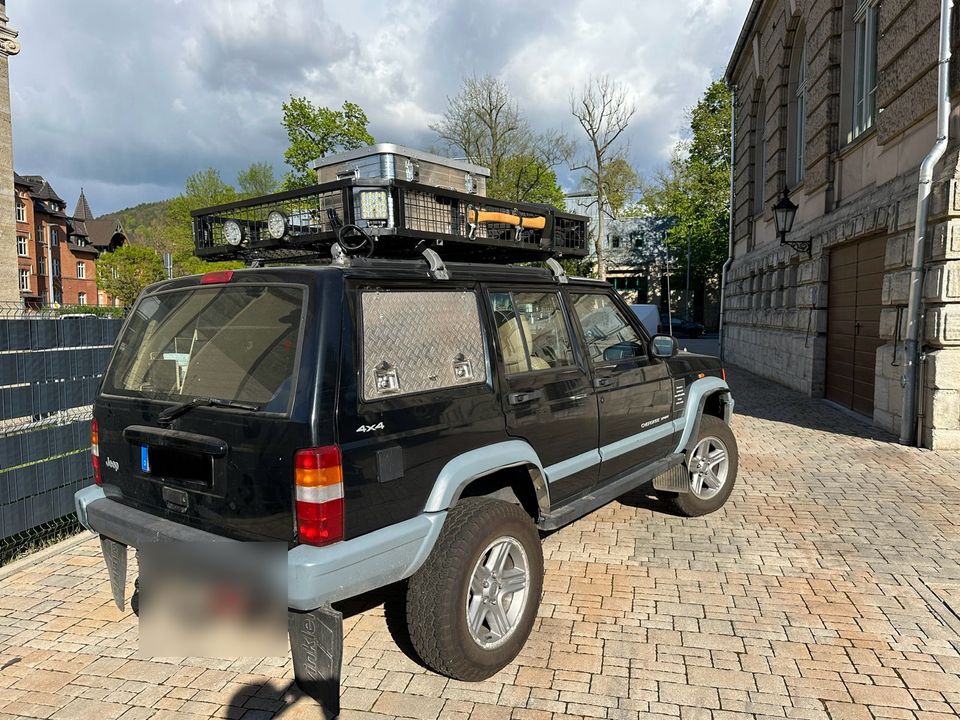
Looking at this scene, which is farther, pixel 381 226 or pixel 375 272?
pixel 381 226

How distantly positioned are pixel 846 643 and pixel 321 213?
367cm

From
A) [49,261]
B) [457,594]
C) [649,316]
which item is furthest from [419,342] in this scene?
[49,261]

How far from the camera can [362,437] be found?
2.55m

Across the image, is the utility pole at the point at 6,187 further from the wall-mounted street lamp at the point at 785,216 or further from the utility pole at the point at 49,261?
the utility pole at the point at 49,261

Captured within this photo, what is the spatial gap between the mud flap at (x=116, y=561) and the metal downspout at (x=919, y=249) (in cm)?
837

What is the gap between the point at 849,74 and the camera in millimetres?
11195

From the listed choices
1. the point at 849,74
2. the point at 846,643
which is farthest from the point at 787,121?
the point at 846,643

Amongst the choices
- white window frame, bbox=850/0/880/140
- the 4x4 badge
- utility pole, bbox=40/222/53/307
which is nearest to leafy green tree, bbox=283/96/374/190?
white window frame, bbox=850/0/880/140

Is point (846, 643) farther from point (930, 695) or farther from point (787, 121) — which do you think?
point (787, 121)

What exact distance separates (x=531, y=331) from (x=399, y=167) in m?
1.52

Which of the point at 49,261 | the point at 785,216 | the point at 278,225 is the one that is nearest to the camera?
the point at 278,225

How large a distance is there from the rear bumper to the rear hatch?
0.07 metres

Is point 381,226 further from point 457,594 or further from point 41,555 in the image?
point 41,555

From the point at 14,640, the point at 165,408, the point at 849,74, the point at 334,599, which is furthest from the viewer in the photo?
the point at 849,74
